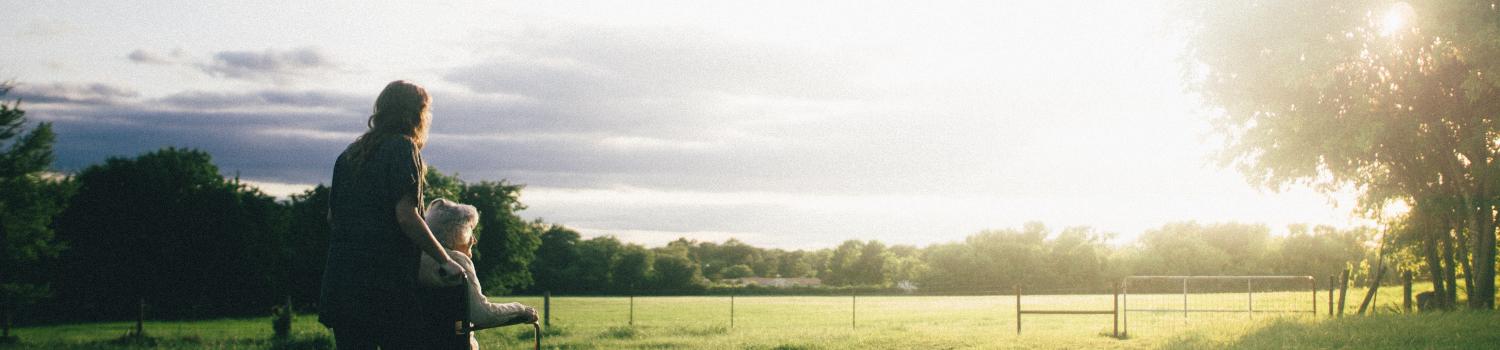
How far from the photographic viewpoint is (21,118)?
1268 inches

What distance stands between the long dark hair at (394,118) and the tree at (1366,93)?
18.3 metres

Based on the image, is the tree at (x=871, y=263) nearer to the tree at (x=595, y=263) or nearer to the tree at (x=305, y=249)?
the tree at (x=595, y=263)

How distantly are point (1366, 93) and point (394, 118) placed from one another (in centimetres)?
2206

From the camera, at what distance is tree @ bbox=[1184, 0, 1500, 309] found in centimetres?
1853

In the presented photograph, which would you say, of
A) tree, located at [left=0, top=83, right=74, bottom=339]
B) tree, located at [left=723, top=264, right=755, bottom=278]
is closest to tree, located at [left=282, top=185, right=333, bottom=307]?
tree, located at [left=0, top=83, right=74, bottom=339]

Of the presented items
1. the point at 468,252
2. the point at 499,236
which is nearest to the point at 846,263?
the point at 499,236

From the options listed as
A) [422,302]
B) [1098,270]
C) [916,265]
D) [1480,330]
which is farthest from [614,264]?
[422,302]

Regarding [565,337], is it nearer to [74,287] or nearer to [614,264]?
[74,287]

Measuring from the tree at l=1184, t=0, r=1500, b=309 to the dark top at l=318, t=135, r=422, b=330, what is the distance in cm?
1845

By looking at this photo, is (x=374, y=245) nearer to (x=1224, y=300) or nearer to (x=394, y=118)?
(x=394, y=118)

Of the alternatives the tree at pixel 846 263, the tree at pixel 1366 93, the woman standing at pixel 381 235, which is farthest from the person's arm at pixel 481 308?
the tree at pixel 846 263

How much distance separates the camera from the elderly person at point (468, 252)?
416 centimetres

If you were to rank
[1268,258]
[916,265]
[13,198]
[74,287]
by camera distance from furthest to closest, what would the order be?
[916,265], [1268,258], [74,287], [13,198]

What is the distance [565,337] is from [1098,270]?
280ft
